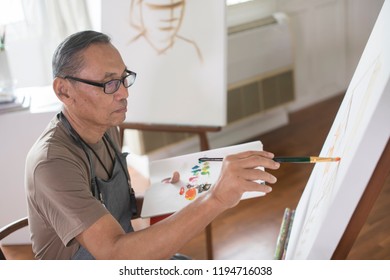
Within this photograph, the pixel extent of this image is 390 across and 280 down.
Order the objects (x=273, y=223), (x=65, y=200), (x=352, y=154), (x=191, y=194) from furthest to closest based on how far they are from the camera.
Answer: (x=273, y=223), (x=191, y=194), (x=65, y=200), (x=352, y=154)

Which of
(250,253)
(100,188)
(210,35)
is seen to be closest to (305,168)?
(250,253)

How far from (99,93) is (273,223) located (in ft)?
4.95

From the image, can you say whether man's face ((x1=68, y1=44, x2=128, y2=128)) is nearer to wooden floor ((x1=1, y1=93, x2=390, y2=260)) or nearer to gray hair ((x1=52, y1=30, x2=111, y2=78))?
gray hair ((x1=52, y1=30, x2=111, y2=78))

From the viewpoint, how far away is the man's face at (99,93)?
129cm

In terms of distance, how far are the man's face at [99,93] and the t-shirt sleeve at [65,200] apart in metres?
0.19

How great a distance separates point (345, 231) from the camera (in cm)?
82

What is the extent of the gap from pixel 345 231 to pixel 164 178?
30.2 inches

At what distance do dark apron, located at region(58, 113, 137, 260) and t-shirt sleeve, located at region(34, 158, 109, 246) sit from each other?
18cm

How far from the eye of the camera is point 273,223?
2.58 m

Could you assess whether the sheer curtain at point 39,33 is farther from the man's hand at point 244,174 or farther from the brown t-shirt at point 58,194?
the man's hand at point 244,174

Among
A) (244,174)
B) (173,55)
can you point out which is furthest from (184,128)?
(244,174)

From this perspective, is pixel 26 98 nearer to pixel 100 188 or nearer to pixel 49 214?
pixel 100 188

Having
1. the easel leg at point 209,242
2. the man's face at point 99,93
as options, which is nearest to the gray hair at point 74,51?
the man's face at point 99,93

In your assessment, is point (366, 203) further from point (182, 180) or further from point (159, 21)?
point (159, 21)
